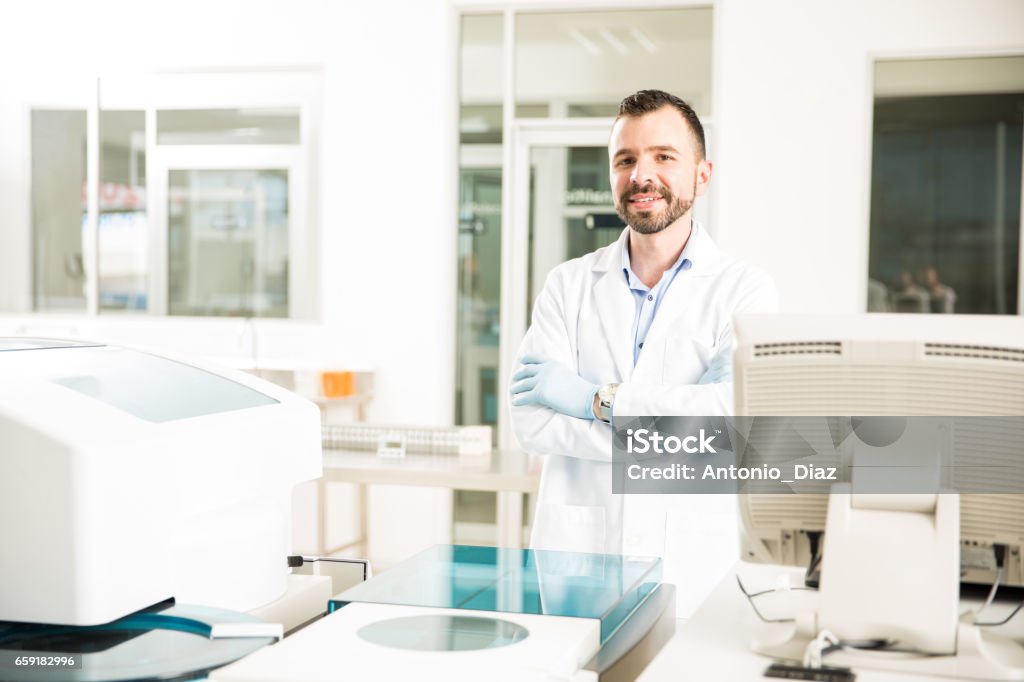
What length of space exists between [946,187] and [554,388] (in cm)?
338

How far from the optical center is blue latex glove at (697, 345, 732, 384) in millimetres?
2222

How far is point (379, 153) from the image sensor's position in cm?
537

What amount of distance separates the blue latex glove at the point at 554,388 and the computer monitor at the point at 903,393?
0.90 meters

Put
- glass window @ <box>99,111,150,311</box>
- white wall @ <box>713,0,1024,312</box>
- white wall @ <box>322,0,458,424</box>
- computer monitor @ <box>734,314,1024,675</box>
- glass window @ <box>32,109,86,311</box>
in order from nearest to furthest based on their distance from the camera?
computer monitor @ <box>734,314,1024,675</box> < white wall @ <box>713,0,1024,312</box> < white wall @ <box>322,0,458,424</box> < glass window @ <box>99,111,150,311</box> < glass window @ <box>32,109,86,311</box>

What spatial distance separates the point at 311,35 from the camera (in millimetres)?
5426

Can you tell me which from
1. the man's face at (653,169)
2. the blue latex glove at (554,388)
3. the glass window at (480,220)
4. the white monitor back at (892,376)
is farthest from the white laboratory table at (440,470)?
the white monitor back at (892,376)

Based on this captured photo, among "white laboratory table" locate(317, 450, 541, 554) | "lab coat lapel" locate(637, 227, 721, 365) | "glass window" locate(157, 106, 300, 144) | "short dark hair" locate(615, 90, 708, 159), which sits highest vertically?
"glass window" locate(157, 106, 300, 144)

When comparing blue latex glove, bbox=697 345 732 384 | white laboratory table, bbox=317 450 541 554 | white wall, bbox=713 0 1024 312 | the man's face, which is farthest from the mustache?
white wall, bbox=713 0 1024 312

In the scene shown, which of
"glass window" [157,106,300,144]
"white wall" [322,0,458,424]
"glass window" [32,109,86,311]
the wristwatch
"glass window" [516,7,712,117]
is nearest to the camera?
the wristwatch

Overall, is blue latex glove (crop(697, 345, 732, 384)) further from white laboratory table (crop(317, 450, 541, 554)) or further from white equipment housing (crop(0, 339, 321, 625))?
white laboratory table (crop(317, 450, 541, 554))

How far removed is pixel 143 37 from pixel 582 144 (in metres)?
2.35

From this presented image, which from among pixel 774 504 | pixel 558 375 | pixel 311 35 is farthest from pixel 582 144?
pixel 774 504

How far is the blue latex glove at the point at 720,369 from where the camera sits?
2.22m

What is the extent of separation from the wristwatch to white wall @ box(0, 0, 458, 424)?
3139 millimetres
